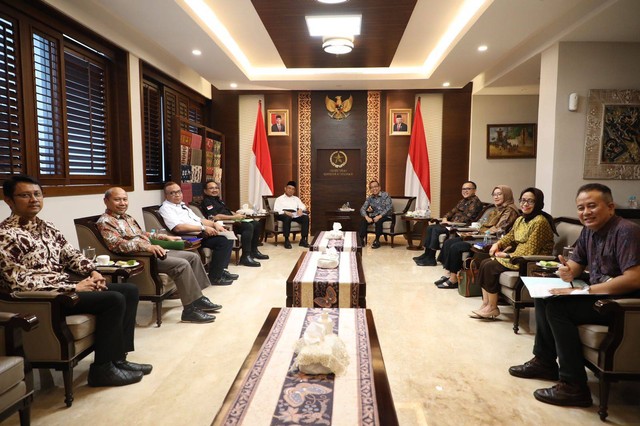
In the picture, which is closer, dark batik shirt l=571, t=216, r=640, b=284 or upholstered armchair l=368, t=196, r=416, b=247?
dark batik shirt l=571, t=216, r=640, b=284

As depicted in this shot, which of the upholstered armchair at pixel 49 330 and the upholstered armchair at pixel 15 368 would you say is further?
the upholstered armchair at pixel 49 330

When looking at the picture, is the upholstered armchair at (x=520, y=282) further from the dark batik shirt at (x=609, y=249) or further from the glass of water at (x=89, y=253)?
the glass of water at (x=89, y=253)

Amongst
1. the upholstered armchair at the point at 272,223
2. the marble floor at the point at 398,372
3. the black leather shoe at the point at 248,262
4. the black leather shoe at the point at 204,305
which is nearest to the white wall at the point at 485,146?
the upholstered armchair at the point at 272,223

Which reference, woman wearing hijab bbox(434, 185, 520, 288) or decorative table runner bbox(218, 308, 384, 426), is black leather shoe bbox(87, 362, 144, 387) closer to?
decorative table runner bbox(218, 308, 384, 426)

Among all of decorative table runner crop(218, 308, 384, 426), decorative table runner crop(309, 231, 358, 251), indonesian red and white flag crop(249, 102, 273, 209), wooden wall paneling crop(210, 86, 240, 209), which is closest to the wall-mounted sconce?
decorative table runner crop(309, 231, 358, 251)

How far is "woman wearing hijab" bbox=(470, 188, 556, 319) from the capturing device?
3.45 m

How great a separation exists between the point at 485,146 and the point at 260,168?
13.8 ft

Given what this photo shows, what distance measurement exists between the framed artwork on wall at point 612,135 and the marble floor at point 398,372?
6.82 feet

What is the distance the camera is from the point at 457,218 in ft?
19.3

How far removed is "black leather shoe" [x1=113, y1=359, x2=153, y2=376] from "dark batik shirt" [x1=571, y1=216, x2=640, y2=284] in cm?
276

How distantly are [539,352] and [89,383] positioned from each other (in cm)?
270

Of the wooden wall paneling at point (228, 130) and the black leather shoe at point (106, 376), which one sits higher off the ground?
the wooden wall paneling at point (228, 130)

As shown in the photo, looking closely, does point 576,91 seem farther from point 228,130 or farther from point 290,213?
point 228,130

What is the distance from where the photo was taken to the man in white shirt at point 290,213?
7.16 metres
